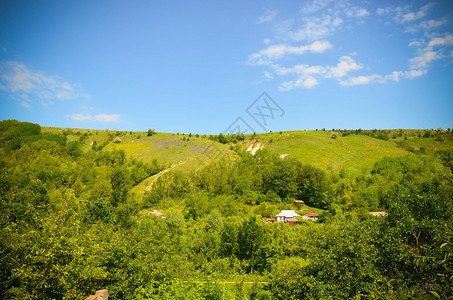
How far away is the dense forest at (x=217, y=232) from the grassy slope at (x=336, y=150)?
16.0m

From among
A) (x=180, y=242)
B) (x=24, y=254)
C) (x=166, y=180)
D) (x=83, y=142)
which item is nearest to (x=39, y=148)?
(x=83, y=142)

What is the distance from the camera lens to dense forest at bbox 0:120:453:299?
1344cm

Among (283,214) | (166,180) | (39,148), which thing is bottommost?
(283,214)

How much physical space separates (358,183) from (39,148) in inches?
5288

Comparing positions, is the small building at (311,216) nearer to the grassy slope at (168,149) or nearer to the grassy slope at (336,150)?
the grassy slope at (336,150)

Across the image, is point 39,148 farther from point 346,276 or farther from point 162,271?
point 346,276

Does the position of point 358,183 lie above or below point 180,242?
above

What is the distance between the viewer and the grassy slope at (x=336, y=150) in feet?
387

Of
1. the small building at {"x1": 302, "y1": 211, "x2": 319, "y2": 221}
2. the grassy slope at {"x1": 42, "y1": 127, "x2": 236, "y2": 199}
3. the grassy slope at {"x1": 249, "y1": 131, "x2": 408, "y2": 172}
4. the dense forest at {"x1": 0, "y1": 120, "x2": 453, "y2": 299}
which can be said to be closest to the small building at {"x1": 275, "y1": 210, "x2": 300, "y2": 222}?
the small building at {"x1": 302, "y1": 211, "x2": 319, "y2": 221}

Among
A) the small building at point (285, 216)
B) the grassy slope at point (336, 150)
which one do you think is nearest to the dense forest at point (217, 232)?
the small building at point (285, 216)

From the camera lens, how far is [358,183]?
285 ft

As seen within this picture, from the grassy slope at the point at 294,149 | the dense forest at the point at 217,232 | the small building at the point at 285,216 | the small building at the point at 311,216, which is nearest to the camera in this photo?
the dense forest at the point at 217,232

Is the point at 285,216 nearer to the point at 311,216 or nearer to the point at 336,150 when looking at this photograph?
the point at 311,216

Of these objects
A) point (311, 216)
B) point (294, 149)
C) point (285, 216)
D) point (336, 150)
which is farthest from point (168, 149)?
point (336, 150)
